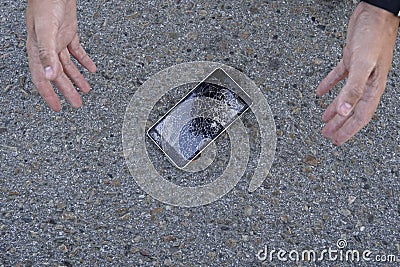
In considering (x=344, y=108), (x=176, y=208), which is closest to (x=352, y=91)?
(x=344, y=108)

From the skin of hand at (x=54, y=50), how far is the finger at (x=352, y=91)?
2.62 ft

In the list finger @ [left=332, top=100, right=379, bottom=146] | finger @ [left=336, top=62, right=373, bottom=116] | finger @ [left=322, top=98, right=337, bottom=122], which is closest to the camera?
finger @ [left=336, top=62, right=373, bottom=116]

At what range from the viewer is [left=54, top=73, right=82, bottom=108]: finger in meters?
1.40

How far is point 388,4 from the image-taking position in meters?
1.31

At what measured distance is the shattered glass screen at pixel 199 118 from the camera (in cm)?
163

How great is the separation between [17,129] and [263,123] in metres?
0.89

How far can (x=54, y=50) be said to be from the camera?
1281 mm

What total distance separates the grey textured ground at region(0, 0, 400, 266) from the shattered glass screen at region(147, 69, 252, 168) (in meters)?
0.10

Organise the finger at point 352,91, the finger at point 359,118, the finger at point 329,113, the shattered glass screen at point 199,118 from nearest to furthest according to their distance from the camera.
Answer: the finger at point 352,91
the finger at point 359,118
the finger at point 329,113
the shattered glass screen at point 199,118

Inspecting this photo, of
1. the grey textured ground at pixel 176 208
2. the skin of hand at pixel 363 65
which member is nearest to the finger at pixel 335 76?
the skin of hand at pixel 363 65

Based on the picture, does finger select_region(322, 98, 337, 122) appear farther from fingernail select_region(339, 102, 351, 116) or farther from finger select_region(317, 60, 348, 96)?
fingernail select_region(339, 102, 351, 116)

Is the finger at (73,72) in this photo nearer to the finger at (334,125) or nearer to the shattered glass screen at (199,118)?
the shattered glass screen at (199,118)

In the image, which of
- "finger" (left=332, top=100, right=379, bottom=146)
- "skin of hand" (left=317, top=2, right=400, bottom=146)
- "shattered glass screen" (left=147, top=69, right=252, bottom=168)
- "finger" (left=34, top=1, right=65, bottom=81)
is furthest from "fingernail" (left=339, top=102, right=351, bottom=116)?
"finger" (left=34, top=1, right=65, bottom=81)

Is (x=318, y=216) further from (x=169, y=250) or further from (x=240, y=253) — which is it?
(x=169, y=250)
